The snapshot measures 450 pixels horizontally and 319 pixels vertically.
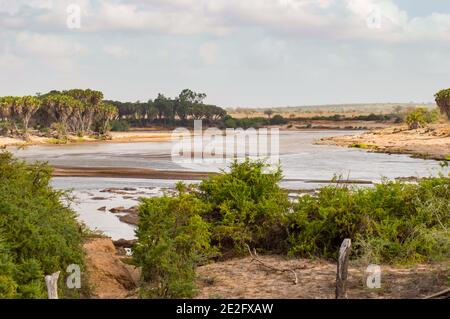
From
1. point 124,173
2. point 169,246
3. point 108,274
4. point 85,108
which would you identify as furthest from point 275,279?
point 85,108

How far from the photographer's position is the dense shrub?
9812 millimetres

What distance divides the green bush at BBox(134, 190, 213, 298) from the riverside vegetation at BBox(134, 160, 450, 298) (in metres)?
0.02

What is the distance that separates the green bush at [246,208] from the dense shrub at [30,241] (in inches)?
146

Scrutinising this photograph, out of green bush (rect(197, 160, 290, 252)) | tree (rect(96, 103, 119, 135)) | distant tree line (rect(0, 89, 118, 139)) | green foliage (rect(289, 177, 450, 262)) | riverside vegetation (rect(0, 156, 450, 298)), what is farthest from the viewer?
tree (rect(96, 103, 119, 135))

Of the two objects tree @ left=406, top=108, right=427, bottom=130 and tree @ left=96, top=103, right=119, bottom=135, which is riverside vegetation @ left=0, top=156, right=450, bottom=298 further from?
tree @ left=96, top=103, right=119, bottom=135

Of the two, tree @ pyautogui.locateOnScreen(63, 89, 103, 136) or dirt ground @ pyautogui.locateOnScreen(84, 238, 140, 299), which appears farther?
tree @ pyautogui.locateOnScreen(63, 89, 103, 136)

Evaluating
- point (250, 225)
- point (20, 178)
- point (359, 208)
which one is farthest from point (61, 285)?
point (359, 208)

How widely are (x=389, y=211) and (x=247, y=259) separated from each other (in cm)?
336

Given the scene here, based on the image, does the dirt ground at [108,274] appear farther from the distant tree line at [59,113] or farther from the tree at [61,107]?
the tree at [61,107]

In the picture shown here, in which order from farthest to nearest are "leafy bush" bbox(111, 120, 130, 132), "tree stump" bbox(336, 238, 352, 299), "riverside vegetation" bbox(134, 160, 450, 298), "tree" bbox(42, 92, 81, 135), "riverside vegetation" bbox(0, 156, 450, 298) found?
"leafy bush" bbox(111, 120, 130, 132)
"tree" bbox(42, 92, 81, 135)
"riverside vegetation" bbox(134, 160, 450, 298)
"riverside vegetation" bbox(0, 156, 450, 298)
"tree stump" bbox(336, 238, 352, 299)

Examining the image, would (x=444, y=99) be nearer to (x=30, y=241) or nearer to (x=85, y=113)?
(x=85, y=113)

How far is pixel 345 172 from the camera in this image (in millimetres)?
44531

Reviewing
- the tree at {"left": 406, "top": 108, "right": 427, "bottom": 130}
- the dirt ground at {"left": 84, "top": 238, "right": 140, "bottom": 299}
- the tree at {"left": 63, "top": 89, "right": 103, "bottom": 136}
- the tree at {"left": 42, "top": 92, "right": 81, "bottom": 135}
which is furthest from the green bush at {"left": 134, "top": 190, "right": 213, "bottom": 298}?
the tree at {"left": 63, "top": 89, "right": 103, "bottom": 136}
